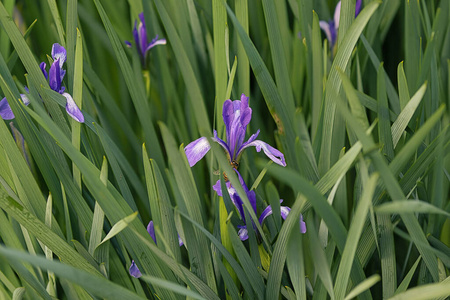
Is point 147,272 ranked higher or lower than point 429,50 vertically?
lower

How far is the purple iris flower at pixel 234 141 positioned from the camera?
0.67 meters

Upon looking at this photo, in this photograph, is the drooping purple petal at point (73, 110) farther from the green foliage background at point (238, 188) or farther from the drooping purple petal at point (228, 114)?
the drooping purple petal at point (228, 114)

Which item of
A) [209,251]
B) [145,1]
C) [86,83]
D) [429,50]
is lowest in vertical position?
[209,251]

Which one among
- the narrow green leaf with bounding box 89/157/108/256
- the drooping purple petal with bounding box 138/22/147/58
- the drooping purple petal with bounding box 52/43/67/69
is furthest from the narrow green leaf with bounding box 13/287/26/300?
the drooping purple petal with bounding box 138/22/147/58

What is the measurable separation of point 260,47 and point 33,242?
2.47 feet

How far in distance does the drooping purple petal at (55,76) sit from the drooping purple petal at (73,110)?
0.06 meters

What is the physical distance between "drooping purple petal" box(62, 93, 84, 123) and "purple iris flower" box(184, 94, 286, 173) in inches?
6.7

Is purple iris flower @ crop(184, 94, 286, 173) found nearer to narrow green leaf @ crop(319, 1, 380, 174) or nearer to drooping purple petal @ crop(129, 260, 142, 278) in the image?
narrow green leaf @ crop(319, 1, 380, 174)

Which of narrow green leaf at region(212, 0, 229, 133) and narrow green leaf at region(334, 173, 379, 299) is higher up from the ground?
narrow green leaf at region(212, 0, 229, 133)

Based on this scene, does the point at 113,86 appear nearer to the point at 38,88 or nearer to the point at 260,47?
the point at 260,47

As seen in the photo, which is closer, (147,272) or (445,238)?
(147,272)

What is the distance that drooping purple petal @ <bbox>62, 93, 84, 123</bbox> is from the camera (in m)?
0.69

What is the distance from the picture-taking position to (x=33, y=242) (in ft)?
2.47

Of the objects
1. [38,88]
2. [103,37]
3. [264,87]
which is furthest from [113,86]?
[264,87]
